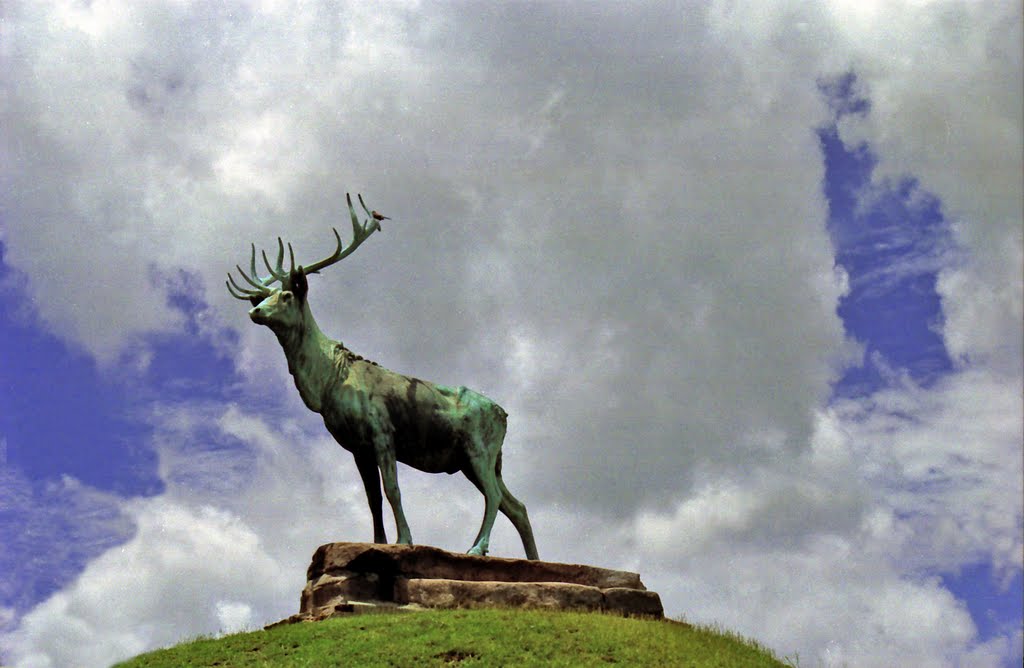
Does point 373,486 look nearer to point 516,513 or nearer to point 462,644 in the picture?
point 516,513

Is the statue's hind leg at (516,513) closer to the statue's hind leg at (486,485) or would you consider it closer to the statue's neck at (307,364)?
the statue's hind leg at (486,485)

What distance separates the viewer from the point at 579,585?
20484mm

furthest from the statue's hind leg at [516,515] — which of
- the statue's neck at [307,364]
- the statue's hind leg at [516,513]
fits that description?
the statue's neck at [307,364]

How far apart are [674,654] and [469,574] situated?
12.5 feet

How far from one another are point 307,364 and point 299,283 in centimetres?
148

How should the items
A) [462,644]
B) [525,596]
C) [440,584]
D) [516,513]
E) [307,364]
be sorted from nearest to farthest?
[462,644] → [440,584] → [525,596] → [307,364] → [516,513]

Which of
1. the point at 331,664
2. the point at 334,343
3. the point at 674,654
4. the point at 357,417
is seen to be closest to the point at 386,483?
the point at 357,417

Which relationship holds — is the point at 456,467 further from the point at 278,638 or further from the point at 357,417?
the point at 278,638

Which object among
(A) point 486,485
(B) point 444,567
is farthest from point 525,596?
(A) point 486,485

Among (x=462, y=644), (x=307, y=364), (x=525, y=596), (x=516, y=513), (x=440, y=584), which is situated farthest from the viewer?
(x=516, y=513)

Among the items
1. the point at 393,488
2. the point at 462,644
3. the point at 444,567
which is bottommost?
the point at 462,644

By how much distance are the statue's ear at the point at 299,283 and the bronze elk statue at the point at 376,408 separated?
18mm

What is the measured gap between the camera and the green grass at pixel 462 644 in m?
17.0

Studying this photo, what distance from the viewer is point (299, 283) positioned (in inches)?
835
